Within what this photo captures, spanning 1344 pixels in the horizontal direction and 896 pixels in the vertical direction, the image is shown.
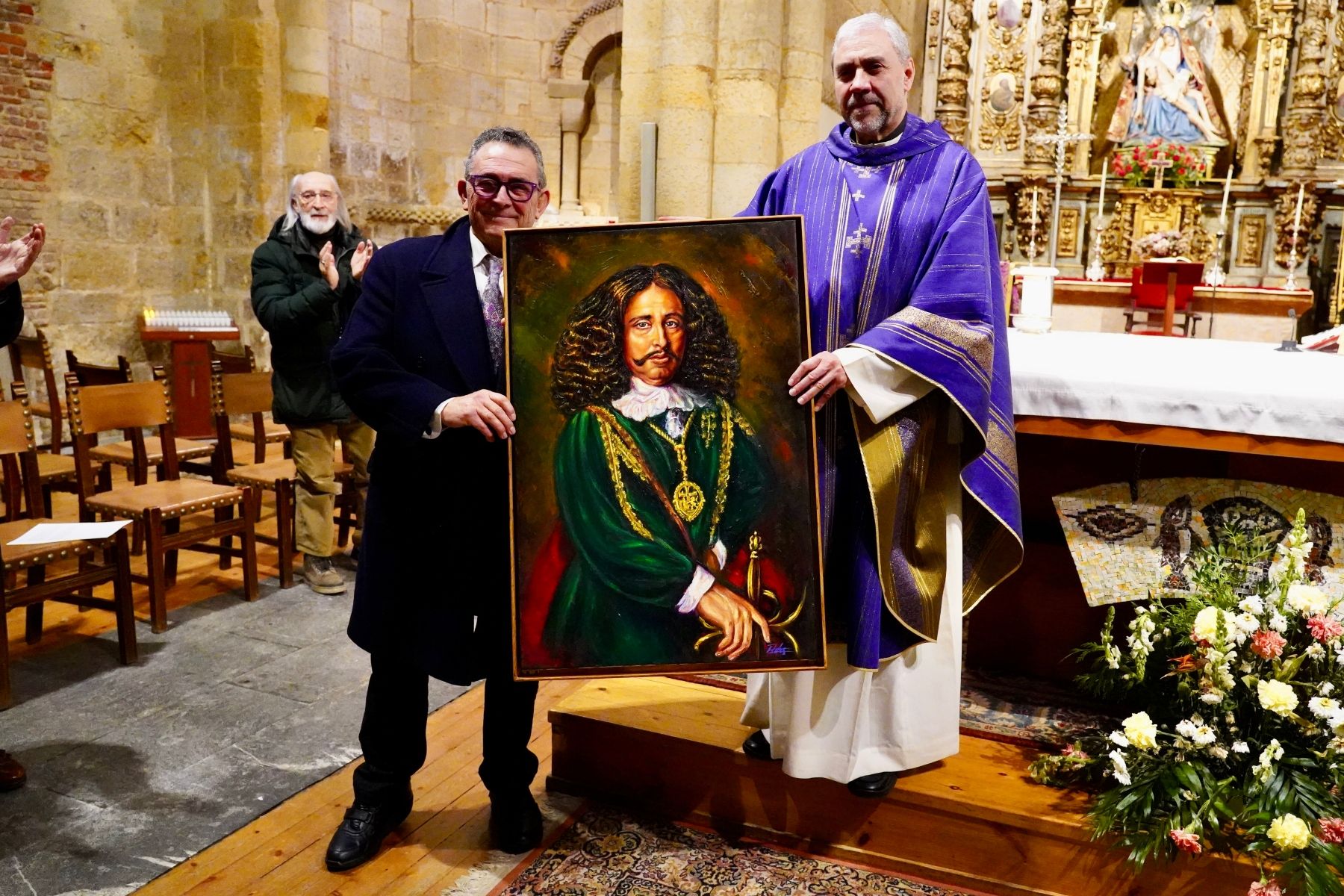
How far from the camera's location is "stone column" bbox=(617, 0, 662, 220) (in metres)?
5.80

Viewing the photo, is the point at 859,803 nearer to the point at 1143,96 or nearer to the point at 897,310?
the point at 897,310

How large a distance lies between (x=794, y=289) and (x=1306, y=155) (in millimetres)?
8209

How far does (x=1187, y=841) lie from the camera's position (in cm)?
225

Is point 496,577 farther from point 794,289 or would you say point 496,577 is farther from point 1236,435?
point 1236,435

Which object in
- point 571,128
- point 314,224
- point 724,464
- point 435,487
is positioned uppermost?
point 571,128

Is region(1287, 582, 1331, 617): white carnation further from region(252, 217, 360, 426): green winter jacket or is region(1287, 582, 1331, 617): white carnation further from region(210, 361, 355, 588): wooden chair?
region(210, 361, 355, 588): wooden chair

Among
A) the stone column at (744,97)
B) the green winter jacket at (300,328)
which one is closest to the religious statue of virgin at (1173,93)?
the stone column at (744,97)

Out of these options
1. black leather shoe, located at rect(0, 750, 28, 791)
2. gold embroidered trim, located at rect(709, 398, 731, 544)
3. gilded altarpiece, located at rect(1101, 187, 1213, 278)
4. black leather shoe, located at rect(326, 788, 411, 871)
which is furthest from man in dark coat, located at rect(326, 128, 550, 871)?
gilded altarpiece, located at rect(1101, 187, 1213, 278)

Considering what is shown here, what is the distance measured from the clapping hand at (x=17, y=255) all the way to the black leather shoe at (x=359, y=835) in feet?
5.39

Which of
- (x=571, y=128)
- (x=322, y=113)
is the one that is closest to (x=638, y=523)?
(x=322, y=113)

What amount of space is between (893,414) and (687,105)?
375 centimetres

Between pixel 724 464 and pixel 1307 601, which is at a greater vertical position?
pixel 724 464

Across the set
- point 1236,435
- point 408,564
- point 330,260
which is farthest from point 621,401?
point 330,260

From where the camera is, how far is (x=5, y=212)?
7.46 m
